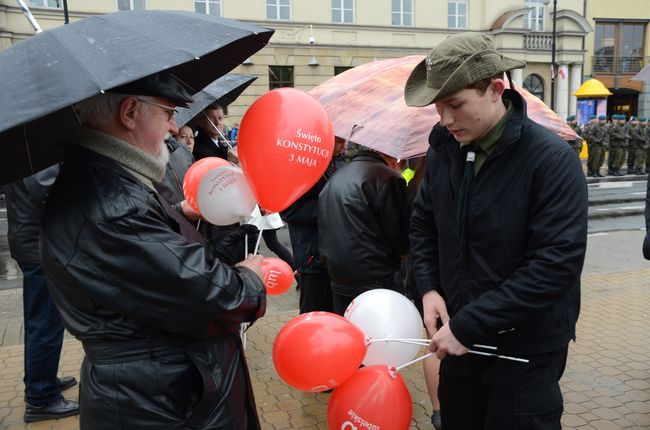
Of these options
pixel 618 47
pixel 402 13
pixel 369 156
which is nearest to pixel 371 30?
pixel 402 13

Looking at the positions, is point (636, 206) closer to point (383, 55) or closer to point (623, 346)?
point (623, 346)

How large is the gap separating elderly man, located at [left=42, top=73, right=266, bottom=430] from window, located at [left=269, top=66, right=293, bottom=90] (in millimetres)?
23054

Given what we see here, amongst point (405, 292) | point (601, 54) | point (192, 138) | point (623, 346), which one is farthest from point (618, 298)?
point (601, 54)

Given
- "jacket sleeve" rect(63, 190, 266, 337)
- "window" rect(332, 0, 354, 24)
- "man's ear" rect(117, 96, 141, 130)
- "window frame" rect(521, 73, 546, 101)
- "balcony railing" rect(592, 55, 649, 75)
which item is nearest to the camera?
"jacket sleeve" rect(63, 190, 266, 337)

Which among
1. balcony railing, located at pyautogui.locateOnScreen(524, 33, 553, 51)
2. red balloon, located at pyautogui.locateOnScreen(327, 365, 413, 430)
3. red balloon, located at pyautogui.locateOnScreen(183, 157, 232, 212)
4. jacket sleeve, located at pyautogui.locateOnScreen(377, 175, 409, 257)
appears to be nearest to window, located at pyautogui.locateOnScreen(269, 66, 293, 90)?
balcony railing, located at pyautogui.locateOnScreen(524, 33, 553, 51)

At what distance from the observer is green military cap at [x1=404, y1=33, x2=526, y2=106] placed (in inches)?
79.3

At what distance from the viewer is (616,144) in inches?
750

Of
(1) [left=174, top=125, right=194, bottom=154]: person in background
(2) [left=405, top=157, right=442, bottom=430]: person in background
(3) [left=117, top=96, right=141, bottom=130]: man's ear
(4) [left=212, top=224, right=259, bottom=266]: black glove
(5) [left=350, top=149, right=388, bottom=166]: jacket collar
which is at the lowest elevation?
(2) [left=405, top=157, right=442, bottom=430]: person in background

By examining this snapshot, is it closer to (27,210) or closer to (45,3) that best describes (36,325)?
(27,210)

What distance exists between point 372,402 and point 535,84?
29.4 metres

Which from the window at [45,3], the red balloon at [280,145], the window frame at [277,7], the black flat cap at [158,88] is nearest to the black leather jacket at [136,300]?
the black flat cap at [158,88]

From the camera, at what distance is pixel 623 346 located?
16.0 feet

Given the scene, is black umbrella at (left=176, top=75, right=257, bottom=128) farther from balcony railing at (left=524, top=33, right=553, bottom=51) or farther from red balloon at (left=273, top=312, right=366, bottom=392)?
balcony railing at (left=524, top=33, right=553, bottom=51)

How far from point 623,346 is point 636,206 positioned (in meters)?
9.98
